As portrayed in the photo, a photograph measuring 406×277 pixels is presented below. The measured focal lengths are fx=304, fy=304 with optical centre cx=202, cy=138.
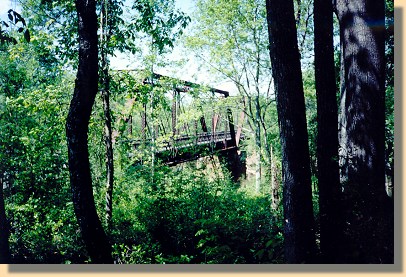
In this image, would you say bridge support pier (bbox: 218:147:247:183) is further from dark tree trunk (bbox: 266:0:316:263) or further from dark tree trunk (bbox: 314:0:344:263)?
dark tree trunk (bbox: 266:0:316:263)

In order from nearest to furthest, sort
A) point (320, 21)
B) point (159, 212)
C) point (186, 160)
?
point (320, 21) < point (159, 212) < point (186, 160)

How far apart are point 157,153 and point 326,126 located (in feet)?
15.1

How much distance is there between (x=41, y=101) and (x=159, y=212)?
102 inches

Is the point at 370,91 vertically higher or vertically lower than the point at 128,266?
higher

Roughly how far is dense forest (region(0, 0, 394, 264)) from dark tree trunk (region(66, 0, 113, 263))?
10 mm

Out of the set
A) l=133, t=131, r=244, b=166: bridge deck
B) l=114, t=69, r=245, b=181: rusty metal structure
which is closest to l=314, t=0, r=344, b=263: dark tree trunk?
l=114, t=69, r=245, b=181: rusty metal structure

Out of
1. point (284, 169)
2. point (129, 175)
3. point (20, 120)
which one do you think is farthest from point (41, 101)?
point (284, 169)

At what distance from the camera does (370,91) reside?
3393 mm

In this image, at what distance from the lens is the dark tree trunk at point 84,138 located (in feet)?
9.58

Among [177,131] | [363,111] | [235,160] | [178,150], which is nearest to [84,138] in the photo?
[363,111]

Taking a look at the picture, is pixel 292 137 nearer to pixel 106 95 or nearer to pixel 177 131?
pixel 106 95

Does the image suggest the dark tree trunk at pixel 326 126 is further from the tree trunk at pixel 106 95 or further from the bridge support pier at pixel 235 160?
the bridge support pier at pixel 235 160

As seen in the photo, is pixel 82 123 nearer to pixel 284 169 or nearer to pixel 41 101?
pixel 284 169

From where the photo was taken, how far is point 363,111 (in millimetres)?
3432
